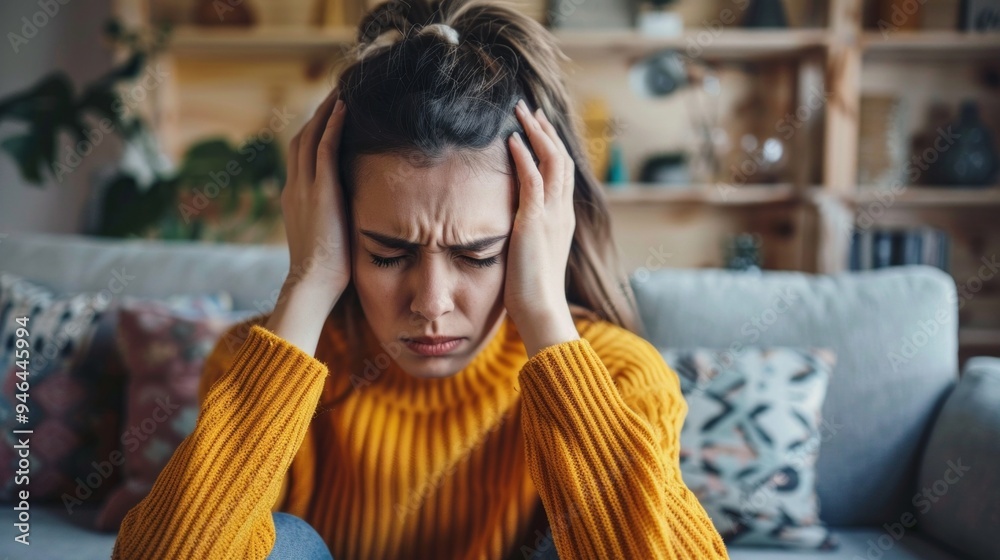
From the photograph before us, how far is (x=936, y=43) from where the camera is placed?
8.22ft

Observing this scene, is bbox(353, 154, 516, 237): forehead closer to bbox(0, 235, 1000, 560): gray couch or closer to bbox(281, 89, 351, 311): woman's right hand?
bbox(281, 89, 351, 311): woman's right hand

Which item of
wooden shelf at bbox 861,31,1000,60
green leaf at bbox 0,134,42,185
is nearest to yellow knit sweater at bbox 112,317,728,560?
green leaf at bbox 0,134,42,185

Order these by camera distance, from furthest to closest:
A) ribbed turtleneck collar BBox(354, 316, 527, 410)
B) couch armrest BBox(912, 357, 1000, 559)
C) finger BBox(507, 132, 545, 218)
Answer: couch armrest BBox(912, 357, 1000, 559), ribbed turtleneck collar BBox(354, 316, 527, 410), finger BBox(507, 132, 545, 218)

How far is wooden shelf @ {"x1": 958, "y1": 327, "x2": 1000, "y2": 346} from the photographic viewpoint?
256 centimetres

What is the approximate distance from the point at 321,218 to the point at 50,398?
836 mm

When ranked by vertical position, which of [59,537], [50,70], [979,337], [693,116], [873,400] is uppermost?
[50,70]

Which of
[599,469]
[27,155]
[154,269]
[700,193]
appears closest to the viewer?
[599,469]

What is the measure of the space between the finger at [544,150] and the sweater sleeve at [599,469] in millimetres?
204

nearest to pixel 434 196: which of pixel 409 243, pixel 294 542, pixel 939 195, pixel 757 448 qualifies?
pixel 409 243

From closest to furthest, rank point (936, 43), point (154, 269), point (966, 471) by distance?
point (966, 471) → point (154, 269) → point (936, 43)

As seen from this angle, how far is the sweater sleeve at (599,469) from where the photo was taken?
805 mm

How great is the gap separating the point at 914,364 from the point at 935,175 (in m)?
1.54

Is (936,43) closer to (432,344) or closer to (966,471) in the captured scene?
(966,471)

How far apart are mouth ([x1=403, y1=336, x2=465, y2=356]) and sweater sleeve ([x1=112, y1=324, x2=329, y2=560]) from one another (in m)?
0.11
